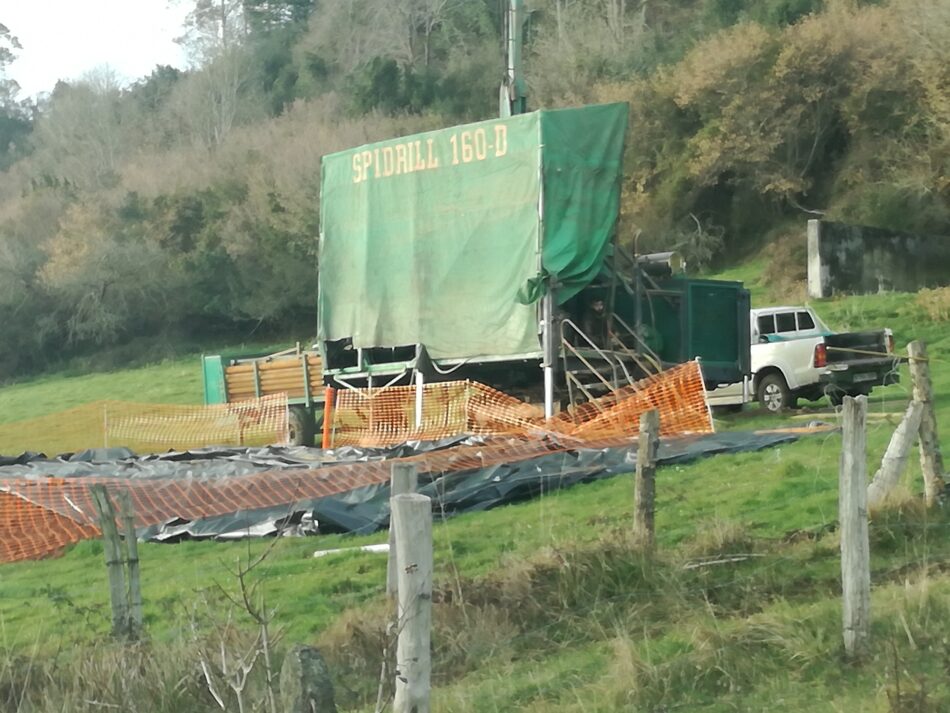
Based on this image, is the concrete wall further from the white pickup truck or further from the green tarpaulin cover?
the green tarpaulin cover

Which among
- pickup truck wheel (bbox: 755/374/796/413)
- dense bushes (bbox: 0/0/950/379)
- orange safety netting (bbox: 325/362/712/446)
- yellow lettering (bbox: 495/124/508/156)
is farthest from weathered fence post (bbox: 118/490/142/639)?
dense bushes (bbox: 0/0/950/379)

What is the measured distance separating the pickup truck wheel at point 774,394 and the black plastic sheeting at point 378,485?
18.0ft

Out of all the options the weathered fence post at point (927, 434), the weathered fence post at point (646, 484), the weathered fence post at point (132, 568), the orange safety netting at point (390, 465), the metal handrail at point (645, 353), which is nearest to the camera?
the weathered fence post at point (132, 568)

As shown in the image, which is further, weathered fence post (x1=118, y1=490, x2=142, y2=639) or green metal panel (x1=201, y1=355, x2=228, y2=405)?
green metal panel (x1=201, y1=355, x2=228, y2=405)

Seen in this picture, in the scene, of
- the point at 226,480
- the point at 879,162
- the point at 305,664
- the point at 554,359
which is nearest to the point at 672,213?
the point at 879,162

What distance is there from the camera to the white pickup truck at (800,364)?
806 inches

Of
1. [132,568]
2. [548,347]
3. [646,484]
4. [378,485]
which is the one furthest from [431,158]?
[132,568]

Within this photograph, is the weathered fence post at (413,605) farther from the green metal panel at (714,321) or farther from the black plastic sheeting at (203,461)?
the green metal panel at (714,321)

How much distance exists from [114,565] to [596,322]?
13.4 metres

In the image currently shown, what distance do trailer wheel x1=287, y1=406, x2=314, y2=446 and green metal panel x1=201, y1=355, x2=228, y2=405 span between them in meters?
1.91

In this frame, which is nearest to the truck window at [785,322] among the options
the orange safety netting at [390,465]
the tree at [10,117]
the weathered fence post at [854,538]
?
the orange safety netting at [390,465]

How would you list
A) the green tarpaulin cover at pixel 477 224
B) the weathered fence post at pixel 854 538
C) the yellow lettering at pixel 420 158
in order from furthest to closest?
the yellow lettering at pixel 420 158 → the green tarpaulin cover at pixel 477 224 → the weathered fence post at pixel 854 538

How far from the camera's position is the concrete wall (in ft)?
119

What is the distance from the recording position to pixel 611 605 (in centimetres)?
807
